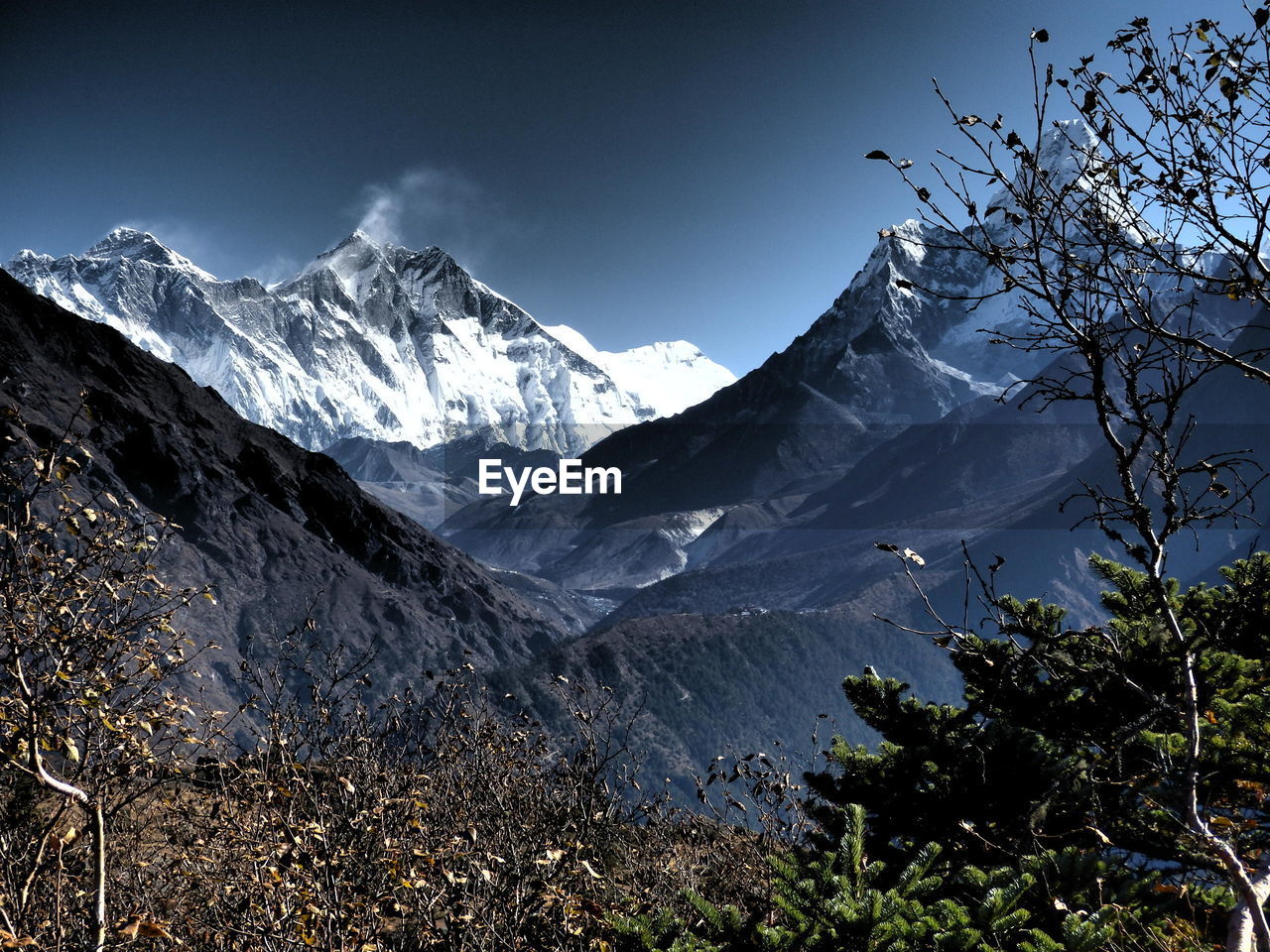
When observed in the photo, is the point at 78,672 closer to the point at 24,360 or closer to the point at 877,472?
the point at 24,360

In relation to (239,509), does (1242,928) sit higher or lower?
lower

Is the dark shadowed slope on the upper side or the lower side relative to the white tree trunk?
upper

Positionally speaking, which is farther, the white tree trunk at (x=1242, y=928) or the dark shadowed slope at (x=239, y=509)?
the dark shadowed slope at (x=239, y=509)

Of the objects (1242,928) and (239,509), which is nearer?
(1242,928)

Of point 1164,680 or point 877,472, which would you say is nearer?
point 1164,680

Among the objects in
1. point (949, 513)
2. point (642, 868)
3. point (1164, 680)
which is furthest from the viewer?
point (949, 513)

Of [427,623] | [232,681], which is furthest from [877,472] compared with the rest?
[232,681]

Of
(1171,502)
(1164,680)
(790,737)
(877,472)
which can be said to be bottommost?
(790,737)

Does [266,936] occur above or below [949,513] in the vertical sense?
below

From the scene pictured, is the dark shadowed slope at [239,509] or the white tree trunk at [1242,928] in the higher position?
the dark shadowed slope at [239,509]

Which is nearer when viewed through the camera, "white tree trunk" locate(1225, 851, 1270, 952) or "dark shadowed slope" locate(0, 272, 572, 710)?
"white tree trunk" locate(1225, 851, 1270, 952)

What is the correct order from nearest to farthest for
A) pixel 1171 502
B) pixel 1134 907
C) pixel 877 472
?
pixel 1171 502, pixel 1134 907, pixel 877 472
